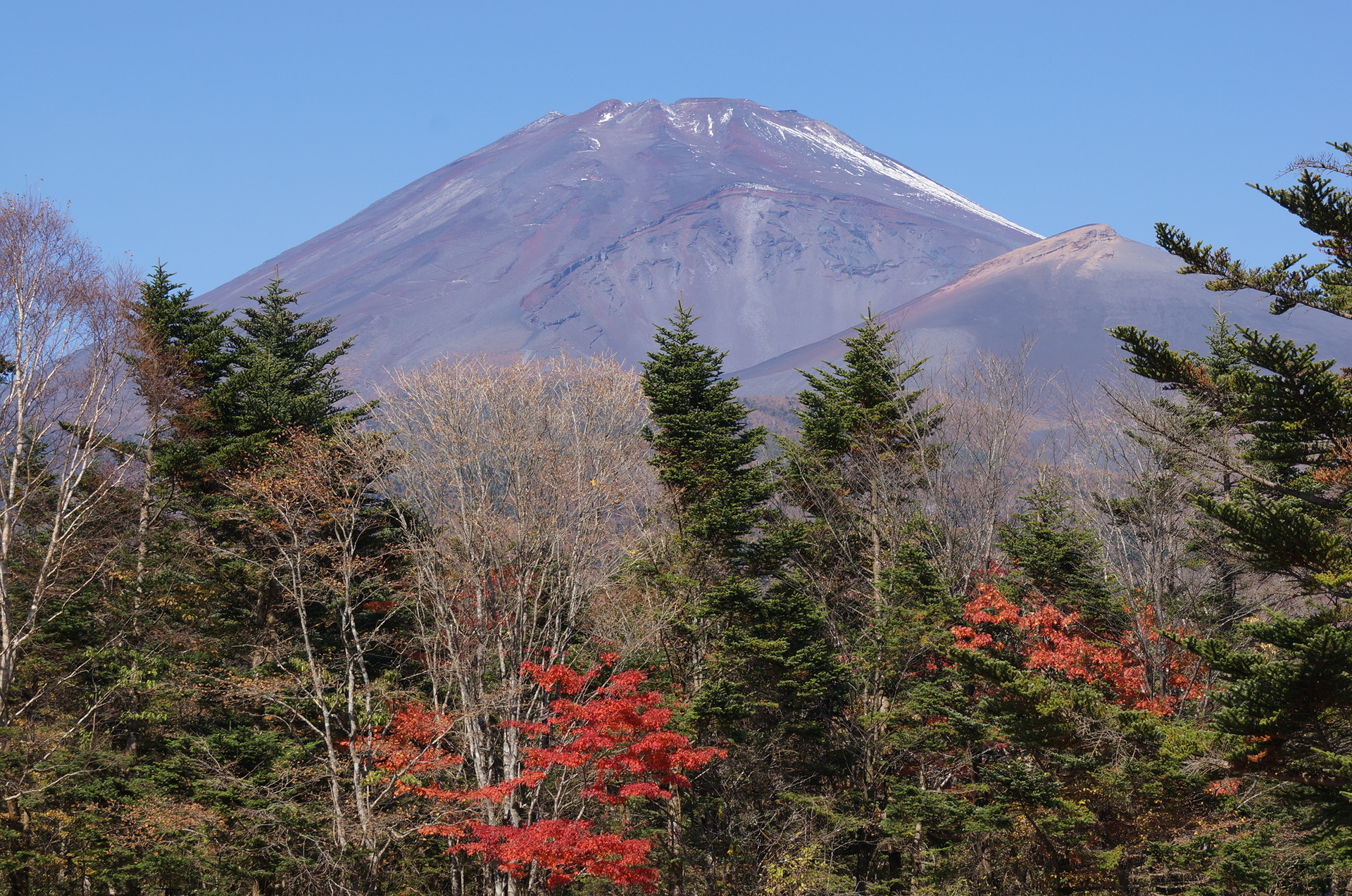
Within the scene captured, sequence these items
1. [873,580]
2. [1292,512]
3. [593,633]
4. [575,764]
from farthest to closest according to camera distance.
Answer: [873,580] < [593,633] < [575,764] < [1292,512]

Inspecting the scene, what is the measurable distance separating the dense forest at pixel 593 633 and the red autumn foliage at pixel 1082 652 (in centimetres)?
10

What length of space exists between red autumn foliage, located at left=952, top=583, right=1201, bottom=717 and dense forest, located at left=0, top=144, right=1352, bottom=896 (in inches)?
4.0

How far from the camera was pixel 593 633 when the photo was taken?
23312 mm

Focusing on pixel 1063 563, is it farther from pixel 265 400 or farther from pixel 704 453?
pixel 265 400

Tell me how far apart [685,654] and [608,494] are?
543 cm

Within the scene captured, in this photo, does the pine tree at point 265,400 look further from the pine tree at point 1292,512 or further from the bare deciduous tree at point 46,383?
the pine tree at point 1292,512

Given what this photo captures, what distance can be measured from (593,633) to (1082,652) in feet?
34.8

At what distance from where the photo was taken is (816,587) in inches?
1019

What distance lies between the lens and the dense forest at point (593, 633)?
19.6 m

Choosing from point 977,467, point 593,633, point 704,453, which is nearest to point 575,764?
point 593,633

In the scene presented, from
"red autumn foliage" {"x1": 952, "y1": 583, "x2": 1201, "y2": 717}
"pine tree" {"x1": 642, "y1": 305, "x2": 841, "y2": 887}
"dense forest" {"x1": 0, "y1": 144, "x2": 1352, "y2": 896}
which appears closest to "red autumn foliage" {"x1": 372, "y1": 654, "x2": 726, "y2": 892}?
"dense forest" {"x1": 0, "y1": 144, "x2": 1352, "y2": 896}

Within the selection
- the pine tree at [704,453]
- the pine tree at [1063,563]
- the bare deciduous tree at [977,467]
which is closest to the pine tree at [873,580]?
the bare deciduous tree at [977,467]

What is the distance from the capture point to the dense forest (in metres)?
19.6

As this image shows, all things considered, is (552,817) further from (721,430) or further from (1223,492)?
(1223,492)
